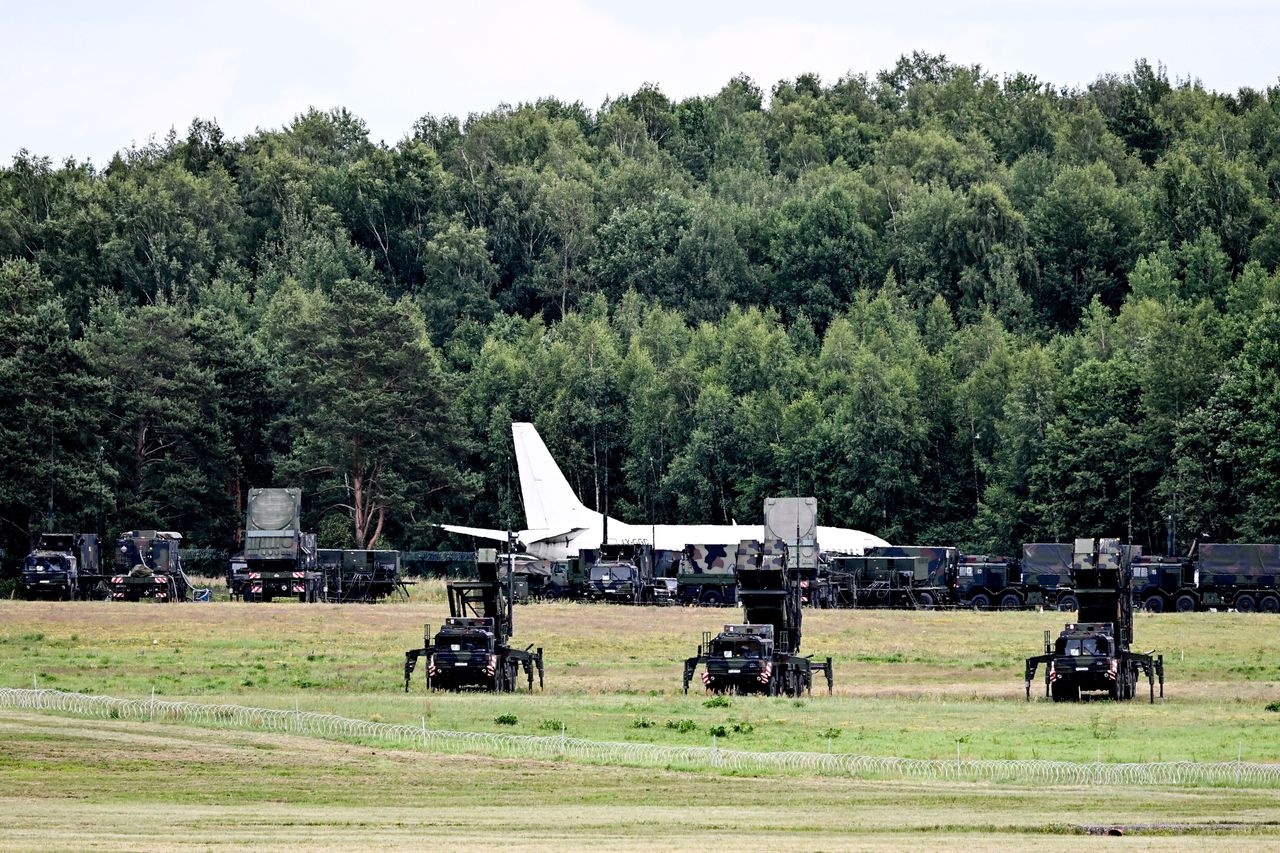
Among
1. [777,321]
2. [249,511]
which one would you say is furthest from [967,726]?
[777,321]

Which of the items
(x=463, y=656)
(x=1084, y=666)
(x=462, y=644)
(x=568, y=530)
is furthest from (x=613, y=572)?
(x=1084, y=666)

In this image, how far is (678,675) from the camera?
58.1 m

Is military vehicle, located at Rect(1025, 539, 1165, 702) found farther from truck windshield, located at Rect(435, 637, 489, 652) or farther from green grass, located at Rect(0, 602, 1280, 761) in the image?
truck windshield, located at Rect(435, 637, 489, 652)

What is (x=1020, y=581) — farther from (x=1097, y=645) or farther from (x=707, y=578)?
(x=1097, y=645)

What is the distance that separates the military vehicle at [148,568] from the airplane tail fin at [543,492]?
23.1 metres

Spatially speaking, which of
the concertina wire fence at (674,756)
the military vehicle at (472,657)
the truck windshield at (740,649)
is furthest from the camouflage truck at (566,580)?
the concertina wire fence at (674,756)

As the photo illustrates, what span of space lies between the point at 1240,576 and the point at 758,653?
45.5m

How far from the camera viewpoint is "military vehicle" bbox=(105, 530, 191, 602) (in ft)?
293

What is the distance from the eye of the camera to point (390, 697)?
49562 millimetres

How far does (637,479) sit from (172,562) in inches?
1784

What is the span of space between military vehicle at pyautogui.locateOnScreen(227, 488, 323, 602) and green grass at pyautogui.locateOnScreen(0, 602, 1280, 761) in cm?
554

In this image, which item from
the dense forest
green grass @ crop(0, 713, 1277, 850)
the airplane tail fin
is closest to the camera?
green grass @ crop(0, 713, 1277, 850)

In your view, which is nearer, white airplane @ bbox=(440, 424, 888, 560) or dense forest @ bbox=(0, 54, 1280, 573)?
white airplane @ bbox=(440, 424, 888, 560)

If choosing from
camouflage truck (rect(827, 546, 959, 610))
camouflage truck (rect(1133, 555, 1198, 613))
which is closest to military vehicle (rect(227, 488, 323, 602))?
camouflage truck (rect(827, 546, 959, 610))
